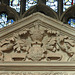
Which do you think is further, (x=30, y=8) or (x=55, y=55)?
(x=30, y=8)

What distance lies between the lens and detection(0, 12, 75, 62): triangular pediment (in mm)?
6113

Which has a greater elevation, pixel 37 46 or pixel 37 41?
pixel 37 41

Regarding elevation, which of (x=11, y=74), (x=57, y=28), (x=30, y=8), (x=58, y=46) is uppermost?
(x=30, y=8)

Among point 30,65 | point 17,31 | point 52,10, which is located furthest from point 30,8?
point 30,65

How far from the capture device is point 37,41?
6.25 metres

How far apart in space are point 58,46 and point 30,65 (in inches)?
31.0

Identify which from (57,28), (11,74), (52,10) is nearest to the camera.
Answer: (11,74)

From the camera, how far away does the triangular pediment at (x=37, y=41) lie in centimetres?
611

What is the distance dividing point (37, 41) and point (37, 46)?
0.39 feet

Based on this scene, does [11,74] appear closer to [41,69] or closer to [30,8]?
[41,69]

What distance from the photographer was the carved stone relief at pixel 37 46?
610 centimetres

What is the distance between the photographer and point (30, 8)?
9.47 m

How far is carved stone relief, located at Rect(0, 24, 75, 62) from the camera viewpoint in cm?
610

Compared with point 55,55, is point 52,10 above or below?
above
